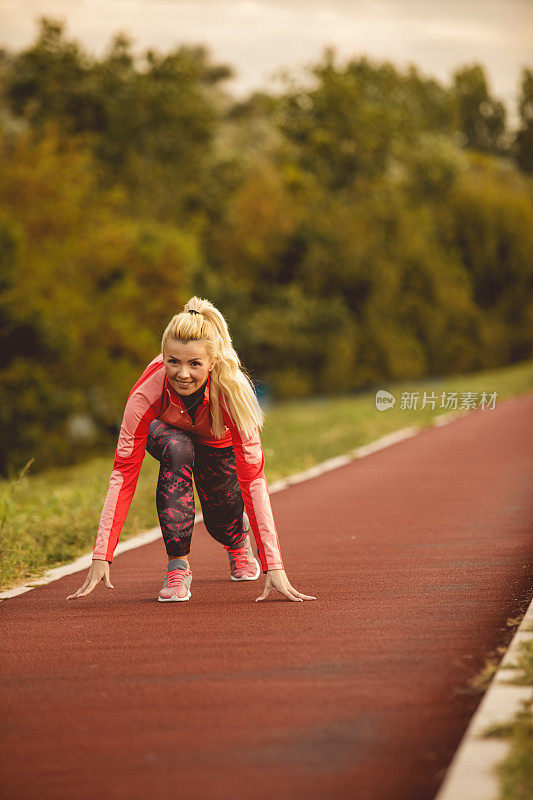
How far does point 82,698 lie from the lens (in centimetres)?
499

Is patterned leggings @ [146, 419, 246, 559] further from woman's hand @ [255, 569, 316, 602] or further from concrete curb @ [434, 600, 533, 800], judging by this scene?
concrete curb @ [434, 600, 533, 800]

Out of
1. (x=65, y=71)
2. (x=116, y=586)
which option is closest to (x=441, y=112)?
(x=65, y=71)

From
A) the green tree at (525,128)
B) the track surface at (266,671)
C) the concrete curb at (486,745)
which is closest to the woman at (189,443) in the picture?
the track surface at (266,671)

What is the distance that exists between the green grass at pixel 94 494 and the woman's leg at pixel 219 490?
1499 mm

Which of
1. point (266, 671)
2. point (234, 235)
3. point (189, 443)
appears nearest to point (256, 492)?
point (189, 443)

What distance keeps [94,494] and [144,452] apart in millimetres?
6193

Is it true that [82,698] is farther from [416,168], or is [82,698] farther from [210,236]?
[416,168]

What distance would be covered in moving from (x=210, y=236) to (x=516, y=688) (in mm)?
52520

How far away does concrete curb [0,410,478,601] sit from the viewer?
8.13 meters

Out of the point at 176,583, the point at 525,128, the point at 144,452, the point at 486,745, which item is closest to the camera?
the point at 486,745

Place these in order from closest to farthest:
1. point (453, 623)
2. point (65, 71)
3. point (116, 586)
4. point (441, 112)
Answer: point (453, 623) → point (116, 586) → point (65, 71) → point (441, 112)

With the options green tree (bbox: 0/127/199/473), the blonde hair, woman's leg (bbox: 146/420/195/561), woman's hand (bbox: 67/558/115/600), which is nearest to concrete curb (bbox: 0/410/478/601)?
woman's hand (bbox: 67/558/115/600)

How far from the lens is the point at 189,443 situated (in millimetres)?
7145

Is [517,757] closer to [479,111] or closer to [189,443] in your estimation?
[189,443]
